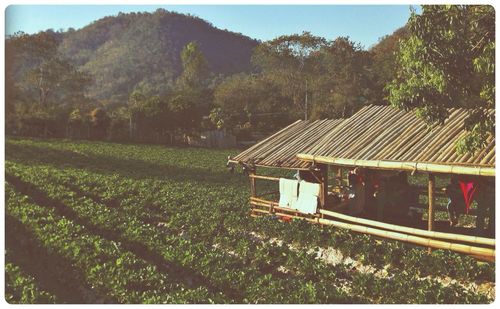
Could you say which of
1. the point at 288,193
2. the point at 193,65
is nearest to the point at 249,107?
the point at 193,65

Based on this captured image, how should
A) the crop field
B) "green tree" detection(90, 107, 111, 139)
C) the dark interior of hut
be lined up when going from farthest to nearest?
"green tree" detection(90, 107, 111, 139) < the dark interior of hut < the crop field

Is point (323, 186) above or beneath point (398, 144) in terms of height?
beneath

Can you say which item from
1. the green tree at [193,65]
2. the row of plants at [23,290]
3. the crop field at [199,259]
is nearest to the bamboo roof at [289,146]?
the crop field at [199,259]

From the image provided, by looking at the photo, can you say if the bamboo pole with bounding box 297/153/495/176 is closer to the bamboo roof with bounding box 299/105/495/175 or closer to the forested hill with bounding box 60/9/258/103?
the bamboo roof with bounding box 299/105/495/175

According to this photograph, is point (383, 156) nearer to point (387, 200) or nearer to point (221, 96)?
point (387, 200)

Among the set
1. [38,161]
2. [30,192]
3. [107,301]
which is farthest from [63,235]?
[38,161]

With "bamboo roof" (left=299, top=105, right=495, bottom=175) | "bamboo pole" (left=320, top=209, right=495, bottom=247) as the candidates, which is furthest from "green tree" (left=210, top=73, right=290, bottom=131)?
"bamboo pole" (left=320, top=209, right=495, bottom=247)

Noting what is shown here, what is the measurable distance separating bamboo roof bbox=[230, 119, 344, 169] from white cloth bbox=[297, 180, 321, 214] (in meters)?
0.64

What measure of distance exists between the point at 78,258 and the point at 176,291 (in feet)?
11.0

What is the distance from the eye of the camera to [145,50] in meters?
93.4

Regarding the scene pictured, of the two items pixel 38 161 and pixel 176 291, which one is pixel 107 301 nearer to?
pixel 176 291

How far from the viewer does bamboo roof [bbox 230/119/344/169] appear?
48.6 feet

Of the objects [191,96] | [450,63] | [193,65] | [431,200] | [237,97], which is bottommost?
[431,200]

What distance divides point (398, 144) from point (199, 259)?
234 inches
